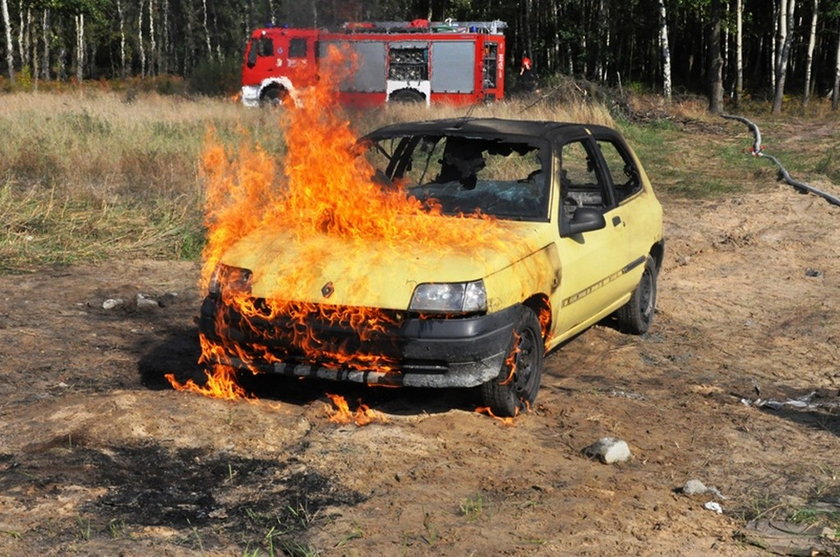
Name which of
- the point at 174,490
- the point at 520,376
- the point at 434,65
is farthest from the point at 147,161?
the point at 434,65

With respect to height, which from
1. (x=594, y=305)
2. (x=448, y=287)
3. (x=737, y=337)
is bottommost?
(x=737, y=337)

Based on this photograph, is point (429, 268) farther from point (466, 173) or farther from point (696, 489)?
point (696, 489)

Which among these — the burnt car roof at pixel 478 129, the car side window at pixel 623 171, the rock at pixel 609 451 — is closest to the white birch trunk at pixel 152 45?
the car side window at pixel 623 171

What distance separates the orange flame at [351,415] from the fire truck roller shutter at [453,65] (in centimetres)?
2725

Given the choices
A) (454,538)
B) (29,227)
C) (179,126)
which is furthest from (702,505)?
(179,126)

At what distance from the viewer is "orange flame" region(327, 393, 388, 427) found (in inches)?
231

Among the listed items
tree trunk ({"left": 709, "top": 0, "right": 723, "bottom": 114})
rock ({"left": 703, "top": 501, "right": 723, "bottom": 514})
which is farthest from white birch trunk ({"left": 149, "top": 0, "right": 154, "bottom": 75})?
rock ({"left": 703, "top": 501, "right": 723, "bottom": 514})

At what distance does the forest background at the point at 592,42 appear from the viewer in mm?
38125

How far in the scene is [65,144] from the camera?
16.0 metres

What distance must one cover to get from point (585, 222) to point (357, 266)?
1688 mm

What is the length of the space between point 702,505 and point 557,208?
2405mm

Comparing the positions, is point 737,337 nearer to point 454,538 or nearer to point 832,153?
point 454,538

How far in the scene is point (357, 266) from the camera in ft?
19.3

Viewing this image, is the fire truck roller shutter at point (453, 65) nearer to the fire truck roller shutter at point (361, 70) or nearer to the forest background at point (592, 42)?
the forest background at point (592, 42)
